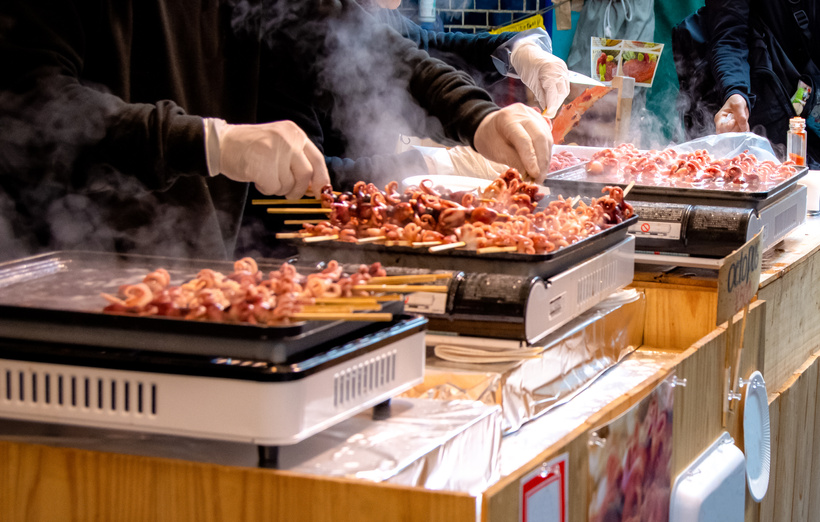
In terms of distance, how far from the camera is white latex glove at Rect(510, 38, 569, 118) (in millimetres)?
3395

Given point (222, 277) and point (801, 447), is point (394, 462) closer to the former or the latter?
point (222, 277)

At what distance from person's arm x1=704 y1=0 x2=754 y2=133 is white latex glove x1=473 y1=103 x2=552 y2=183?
3.34 metres

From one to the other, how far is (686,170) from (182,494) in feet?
6.99

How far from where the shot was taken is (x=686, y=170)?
9.16 feet

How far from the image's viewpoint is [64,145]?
1841 mm

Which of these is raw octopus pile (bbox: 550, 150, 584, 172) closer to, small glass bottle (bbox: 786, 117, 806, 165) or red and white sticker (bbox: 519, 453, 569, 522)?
small glass bottle (bbox: 786, 117, 806, 165)

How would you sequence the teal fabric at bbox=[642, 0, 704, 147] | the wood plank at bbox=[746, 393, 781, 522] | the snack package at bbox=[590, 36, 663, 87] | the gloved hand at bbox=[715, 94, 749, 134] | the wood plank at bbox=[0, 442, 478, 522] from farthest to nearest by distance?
the teal fabric at bbox=[642, 0, 704, 147] → the snack package at bbox=[590, 36, 663, 87] → the gloved hand at bbox=[715, 94, 749, 134] → the wood plank at bbox=[746, 393, 781, 522] → the wood plank at bbox=[0, 442, 478, 522]

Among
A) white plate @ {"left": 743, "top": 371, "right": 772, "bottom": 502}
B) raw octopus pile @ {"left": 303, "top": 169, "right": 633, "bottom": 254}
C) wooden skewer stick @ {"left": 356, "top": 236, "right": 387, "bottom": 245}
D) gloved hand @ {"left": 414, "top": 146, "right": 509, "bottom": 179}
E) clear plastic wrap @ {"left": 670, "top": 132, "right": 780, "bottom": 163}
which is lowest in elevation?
white plate @ {"left": 743, "top": 371, "right": 772, "bottom": 502}

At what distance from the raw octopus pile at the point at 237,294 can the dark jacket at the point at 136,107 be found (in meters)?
0.64

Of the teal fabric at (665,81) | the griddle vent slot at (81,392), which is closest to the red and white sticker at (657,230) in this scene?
the griddle vent slot at (81,392)

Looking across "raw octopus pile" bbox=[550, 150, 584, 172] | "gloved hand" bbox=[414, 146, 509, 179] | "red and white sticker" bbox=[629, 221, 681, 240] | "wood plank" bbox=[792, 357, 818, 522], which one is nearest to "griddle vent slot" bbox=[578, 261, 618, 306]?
"red and white sticker" bbox=[629, 221, 681, 240]

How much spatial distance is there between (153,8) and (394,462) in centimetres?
151

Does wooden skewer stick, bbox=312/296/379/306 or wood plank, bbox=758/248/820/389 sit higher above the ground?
wooden skewer stick, bbox=312/296/379/306

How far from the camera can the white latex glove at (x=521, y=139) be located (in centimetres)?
246
